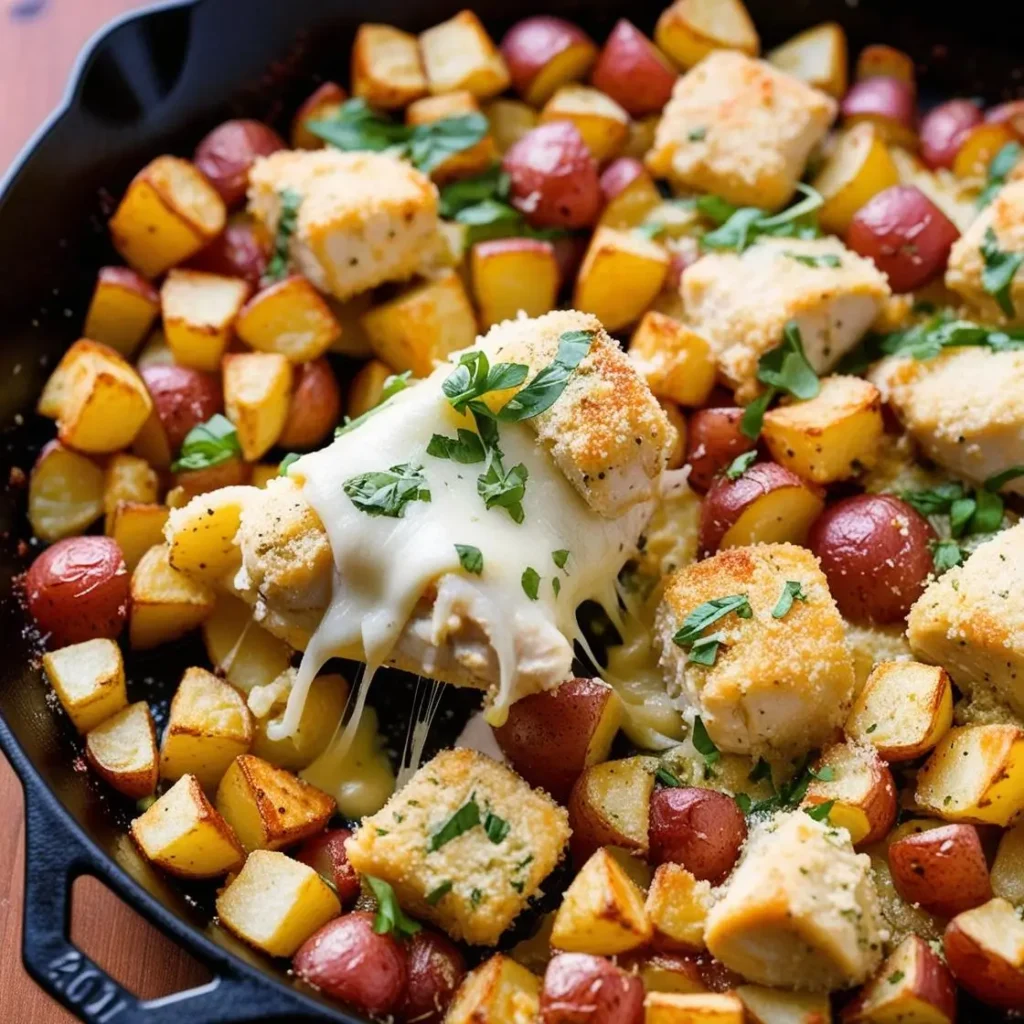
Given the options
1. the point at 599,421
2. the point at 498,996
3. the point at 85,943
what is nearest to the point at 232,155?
the point at 599,421

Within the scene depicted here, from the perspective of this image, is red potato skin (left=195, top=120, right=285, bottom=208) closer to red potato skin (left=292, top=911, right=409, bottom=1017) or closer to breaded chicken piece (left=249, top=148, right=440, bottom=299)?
breaded chicken piece (left=249, top=148, right=440, bottom=299)

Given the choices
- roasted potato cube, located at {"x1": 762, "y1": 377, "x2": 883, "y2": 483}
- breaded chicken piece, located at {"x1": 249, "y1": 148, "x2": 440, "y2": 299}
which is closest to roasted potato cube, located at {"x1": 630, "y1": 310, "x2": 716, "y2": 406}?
roasted potato cube, located at {"x1": 762, "y1": 377, "x2": 883, "y2": 483}

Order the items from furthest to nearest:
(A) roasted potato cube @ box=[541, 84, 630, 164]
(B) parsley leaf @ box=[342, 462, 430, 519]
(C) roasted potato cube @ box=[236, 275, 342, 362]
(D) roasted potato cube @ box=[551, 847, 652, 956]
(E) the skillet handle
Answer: (A) roasted potato cube @ box=[541, 84, 630, 164] → (C) roasted potato cube @ box=[236, 275, 342, 362] → (B) parsley leaf @ box=[342, 462, 430, 519] → (D) roasted potato cube @ box=[551, 847, 652, 956] → (E) the skillet handle

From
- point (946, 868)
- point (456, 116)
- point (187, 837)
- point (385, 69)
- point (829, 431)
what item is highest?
point (385, 69)

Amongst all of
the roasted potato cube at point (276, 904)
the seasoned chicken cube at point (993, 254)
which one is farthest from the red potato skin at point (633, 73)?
the roasted potato cube at point (276, 904)

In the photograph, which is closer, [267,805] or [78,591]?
[267,805]

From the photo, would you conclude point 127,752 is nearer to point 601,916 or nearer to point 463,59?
point 601,916
